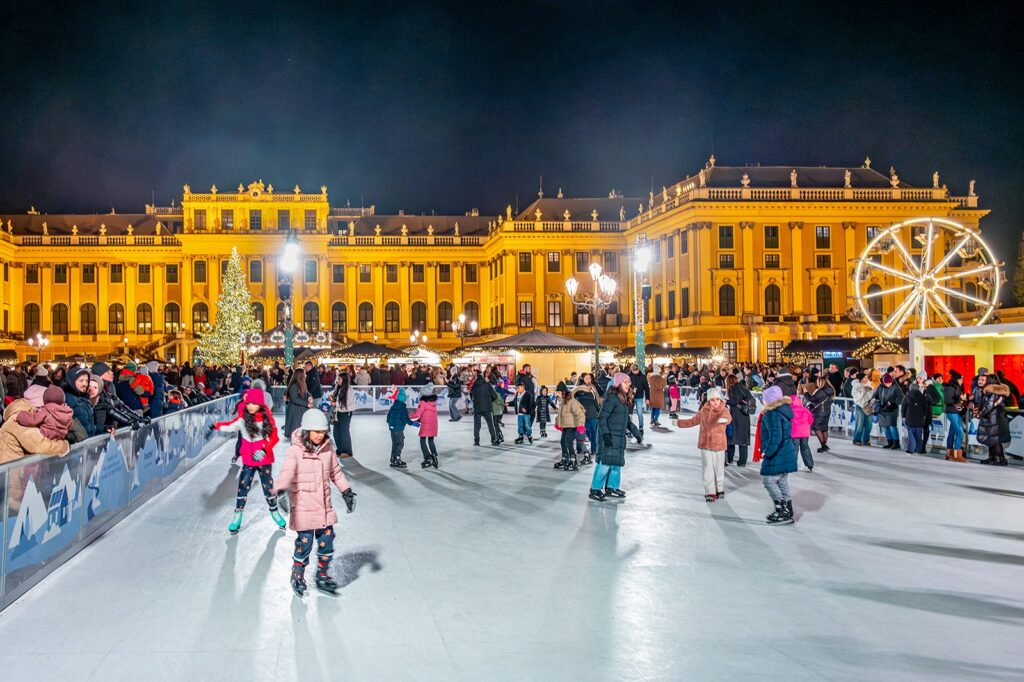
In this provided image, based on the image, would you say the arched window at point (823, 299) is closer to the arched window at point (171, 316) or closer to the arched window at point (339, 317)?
the arched window at point (339, 317)

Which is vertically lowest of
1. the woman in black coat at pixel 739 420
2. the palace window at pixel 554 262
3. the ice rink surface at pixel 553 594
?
the ice rink surface at pixel 553 594

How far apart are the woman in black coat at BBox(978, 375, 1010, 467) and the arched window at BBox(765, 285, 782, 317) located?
120 feet

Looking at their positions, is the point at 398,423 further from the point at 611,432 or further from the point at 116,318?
the point at 116,318

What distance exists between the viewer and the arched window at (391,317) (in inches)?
2697

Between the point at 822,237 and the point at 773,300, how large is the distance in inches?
189

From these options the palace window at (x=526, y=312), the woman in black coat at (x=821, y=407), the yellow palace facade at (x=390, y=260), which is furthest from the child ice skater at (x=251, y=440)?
the palace window at (x=526, y=312)

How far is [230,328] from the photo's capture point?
50.2 m

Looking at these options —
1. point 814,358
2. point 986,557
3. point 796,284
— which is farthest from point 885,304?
point 986,557

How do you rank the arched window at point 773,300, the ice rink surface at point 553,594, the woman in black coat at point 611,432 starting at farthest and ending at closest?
1. the arched window at point 773,300
2. the woman in black coat at point 611,432
3. the ice rink surface at point 553,594

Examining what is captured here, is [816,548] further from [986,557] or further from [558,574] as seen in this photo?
[558,574]

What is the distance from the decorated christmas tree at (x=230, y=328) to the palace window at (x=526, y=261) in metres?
18.9

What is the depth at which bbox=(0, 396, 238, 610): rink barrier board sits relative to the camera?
6.05 m

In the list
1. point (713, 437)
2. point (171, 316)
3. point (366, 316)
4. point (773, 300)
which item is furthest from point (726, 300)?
point (171, 316)

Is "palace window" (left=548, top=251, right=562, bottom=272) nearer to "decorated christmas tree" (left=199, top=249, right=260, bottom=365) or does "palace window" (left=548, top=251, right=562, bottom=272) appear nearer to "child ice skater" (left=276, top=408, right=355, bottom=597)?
"decorated christmas tree" (left=199, top=249, right=260, bottom=365)
